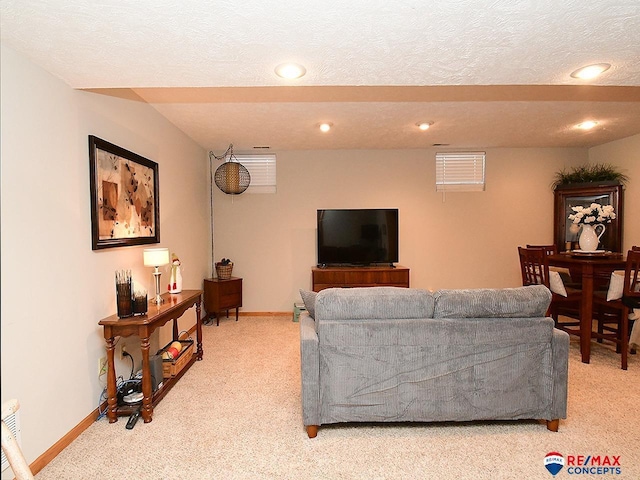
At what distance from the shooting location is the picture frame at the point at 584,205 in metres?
4.81

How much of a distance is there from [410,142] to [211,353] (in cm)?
363

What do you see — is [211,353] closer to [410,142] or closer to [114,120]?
[114,120]

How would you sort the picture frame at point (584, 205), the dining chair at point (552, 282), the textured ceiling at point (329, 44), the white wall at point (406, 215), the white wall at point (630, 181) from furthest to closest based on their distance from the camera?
the white wall at point (406, 215)
the picture frame at point (584, 205)
the white wall at point (630, 181)
the dining chair at point (552, 282)
the textured ceiling at point (329, 44)

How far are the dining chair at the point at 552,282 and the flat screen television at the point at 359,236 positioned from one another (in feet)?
5.36

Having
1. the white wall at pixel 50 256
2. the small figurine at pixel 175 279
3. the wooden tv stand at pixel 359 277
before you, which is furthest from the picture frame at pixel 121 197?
the wooden tv stand at pixel 359 277

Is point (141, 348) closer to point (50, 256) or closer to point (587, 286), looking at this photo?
point (50, 256)

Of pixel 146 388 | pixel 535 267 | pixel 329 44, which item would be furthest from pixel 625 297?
pixel 146 388

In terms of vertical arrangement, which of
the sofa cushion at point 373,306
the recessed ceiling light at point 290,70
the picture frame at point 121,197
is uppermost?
the recessed ceiling light at point 290,70

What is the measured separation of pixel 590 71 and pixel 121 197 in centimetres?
339

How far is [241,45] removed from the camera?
1.97 meters

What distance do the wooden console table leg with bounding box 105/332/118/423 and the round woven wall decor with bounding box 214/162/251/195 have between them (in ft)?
9.03

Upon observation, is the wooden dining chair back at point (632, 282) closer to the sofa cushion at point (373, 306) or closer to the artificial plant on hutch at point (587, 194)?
the artificial plant on hutch at point (587, 194)

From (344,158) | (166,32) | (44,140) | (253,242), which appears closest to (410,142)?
(344,158)

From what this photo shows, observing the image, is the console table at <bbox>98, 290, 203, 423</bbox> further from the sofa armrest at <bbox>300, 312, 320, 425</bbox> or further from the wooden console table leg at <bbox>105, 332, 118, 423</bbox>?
the sofa armrest at <bbox>300, 312, 320, 425</bbox>
